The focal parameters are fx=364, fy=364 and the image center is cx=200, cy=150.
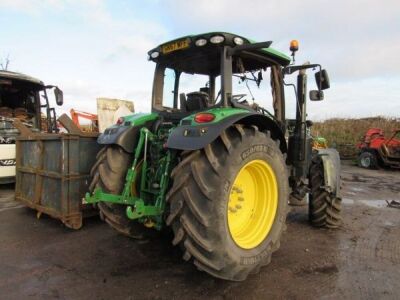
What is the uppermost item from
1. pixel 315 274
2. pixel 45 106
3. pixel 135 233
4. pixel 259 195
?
pixel 45 106

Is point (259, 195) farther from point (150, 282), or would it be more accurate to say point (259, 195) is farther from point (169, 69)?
point (169, 69)

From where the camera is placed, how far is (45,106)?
980 centimetres

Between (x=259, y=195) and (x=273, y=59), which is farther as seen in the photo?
(x=273, y=59)

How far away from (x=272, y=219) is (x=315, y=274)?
2.33ft

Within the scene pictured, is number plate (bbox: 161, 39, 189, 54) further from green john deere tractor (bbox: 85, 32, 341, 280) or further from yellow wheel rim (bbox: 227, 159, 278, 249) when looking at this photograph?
yellow wheel rim (bbox: 227, 159, 278, 249)

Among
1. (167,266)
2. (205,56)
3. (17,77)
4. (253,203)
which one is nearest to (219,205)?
(253,203)

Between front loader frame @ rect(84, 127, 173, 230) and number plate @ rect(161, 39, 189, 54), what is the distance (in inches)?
36.6

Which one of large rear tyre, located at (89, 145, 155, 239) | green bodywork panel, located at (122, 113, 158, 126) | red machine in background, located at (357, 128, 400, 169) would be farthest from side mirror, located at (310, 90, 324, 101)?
red machine in background, located at (357, 128, 400, 169)

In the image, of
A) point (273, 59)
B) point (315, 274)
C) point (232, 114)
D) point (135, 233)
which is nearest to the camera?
point (232, 114)

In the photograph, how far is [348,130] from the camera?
21109 mm

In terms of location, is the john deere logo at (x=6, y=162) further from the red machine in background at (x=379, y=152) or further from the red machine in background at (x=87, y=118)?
the red machine in background at (x=379, y=152)

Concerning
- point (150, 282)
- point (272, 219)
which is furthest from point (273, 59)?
point (150, 282)

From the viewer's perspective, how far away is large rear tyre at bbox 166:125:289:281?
2.97 metres

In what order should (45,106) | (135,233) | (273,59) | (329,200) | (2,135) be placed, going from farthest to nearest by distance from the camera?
(45,106) < (2,135) < (329,200) < (273,59) < (135,233)
